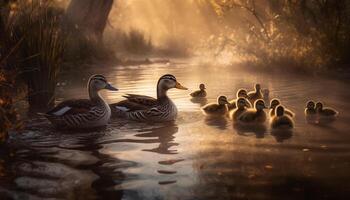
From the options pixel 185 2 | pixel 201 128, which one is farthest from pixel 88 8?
pixel 185 2

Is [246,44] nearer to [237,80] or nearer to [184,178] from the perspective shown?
[237,80]

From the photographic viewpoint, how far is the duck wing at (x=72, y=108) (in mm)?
9773

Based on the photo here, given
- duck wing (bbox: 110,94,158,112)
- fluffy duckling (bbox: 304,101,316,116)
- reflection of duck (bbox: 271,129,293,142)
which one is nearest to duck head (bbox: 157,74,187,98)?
duck wing (bbox: 110,94,158,112)

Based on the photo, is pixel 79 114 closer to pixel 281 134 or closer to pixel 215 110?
pixel 215 110

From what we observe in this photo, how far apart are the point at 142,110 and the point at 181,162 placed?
3.49m

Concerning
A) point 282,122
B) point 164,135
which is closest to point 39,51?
point 164,135

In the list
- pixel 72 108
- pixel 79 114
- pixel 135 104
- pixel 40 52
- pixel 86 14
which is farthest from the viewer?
pixel 86 14

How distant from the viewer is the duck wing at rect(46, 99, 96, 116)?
32.1 feet

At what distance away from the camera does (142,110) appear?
1070 cm

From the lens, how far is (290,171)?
22.6 ft

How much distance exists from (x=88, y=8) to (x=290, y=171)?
65.9 feet

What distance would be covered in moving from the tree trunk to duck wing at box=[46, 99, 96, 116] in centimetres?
1572

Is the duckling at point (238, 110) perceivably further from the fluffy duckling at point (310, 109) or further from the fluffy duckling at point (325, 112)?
the fluffy duckling at point (325, 112)

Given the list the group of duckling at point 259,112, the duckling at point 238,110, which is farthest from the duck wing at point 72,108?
the duckling at point 238,110
